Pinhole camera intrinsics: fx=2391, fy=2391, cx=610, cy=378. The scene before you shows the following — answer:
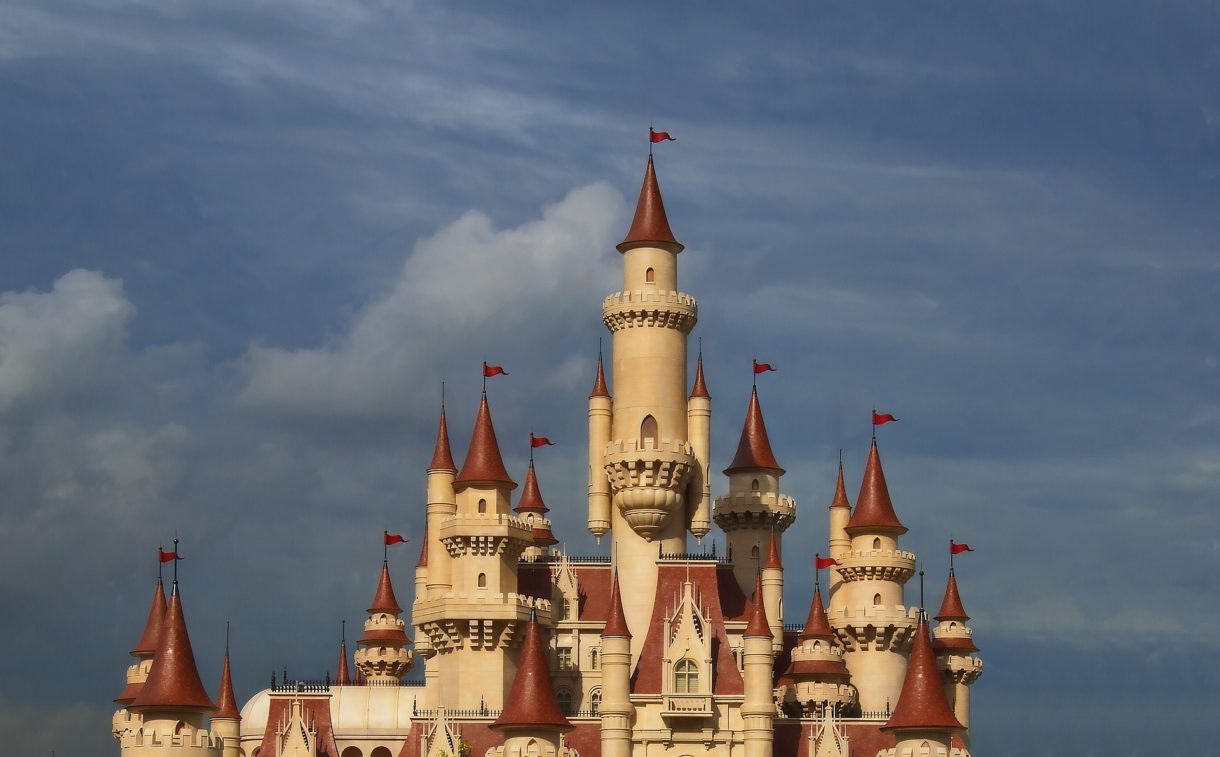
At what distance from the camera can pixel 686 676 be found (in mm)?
79312

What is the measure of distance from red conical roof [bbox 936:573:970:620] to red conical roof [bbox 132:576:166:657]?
2933 cm

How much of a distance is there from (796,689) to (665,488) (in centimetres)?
847

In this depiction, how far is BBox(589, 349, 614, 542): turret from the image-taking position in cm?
8644

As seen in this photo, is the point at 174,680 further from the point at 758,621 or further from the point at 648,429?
the point at 648,429

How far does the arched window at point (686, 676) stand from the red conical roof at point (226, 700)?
54.3ft

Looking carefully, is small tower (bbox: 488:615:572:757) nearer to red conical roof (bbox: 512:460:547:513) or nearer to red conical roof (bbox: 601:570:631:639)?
red conical roof (bbox: 601:570:631:639)

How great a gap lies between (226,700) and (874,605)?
23575 mm

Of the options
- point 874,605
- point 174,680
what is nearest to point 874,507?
point 874,605

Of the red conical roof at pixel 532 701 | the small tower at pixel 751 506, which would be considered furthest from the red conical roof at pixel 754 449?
the red conical roof at pixel 532 701

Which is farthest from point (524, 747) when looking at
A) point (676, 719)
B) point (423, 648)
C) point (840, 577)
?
point (840, 577)

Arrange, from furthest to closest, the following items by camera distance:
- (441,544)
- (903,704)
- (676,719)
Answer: (441,544) → (676,719) → (903,704)

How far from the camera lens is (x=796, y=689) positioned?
84500 millimetres

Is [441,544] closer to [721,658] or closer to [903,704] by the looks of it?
[721,658]

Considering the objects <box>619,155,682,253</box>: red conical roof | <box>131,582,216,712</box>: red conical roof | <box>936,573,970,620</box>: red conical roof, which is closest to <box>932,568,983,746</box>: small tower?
<box>936,573,970,620</box>: red conical roof
